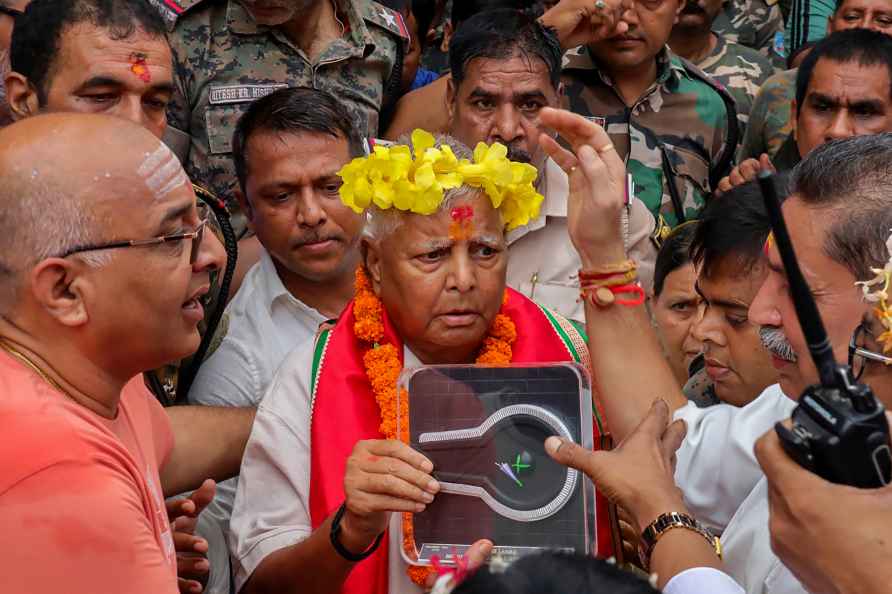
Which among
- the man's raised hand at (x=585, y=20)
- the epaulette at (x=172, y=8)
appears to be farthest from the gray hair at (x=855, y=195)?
the epaulette at (x=172, y=8)

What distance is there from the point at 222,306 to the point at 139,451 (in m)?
1.20

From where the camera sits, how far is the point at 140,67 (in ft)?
13.8

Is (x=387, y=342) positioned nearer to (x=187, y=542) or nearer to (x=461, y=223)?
(x=461, y=223)

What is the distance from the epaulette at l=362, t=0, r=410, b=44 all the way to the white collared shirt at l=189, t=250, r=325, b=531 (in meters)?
1.64

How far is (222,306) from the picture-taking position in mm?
3973

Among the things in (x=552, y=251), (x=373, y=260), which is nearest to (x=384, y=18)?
(x=552, y=251)

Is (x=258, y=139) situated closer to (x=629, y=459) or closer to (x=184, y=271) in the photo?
(x=184, y=271)

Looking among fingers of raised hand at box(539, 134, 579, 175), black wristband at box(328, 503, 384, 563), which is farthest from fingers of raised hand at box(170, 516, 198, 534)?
fingers of raised hand at box(539, 134, 579, 175)

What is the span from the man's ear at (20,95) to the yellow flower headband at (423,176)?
4.62ft

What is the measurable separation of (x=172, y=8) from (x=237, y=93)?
0.56 m

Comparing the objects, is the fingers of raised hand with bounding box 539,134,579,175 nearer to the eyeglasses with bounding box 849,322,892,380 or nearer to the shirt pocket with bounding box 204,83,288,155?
the eyeglasses with bounding box 849,322,892,380

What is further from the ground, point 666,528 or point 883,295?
point 883,295

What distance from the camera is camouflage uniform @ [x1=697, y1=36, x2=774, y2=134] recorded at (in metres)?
6.39

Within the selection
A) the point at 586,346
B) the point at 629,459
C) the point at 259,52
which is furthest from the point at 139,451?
the point at 259,52
